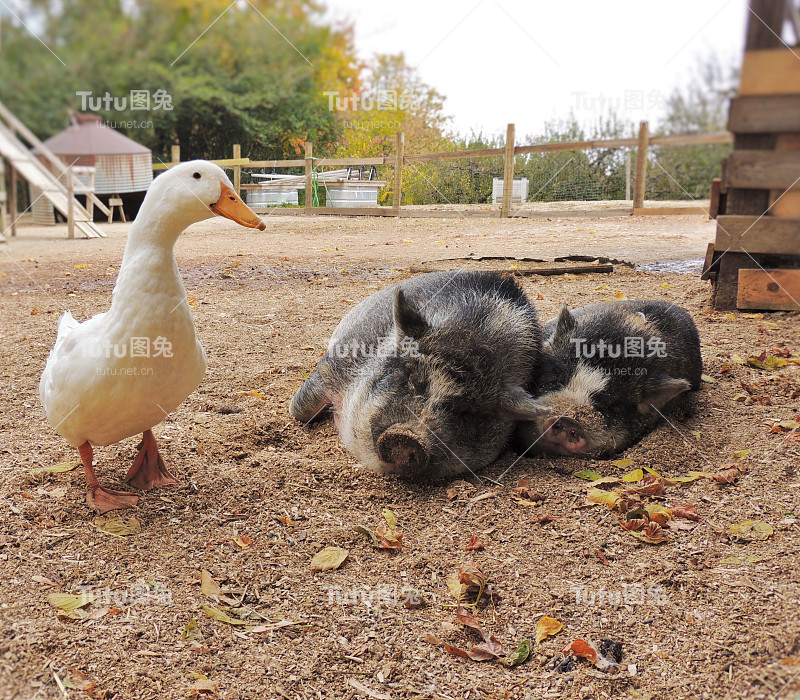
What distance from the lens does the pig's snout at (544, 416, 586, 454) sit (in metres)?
3.36

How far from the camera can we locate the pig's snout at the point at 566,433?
3.36m

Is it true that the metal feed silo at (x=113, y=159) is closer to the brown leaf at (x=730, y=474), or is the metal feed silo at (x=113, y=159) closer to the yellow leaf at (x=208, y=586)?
the yellow leaf at (x=208, y=586)

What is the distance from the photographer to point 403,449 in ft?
9.12

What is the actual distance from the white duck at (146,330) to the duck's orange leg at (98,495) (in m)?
0.15

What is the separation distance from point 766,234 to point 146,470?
2557mm

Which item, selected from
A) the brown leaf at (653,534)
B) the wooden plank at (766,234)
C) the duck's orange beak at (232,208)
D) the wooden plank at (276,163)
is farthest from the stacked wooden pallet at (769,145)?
the wooden plank at (276,163)

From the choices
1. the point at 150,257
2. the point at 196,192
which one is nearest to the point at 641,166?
the point at 196,192

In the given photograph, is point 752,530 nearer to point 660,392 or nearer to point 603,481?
point 603,481

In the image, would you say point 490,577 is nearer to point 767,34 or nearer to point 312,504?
point 312,504

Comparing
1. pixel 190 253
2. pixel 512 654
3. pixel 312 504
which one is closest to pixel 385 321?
pixel 312 504

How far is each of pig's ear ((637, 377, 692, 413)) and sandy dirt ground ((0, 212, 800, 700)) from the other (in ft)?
0.48

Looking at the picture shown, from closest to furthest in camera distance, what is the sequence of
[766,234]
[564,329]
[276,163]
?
[766,234] → [276,163] → [564,329]

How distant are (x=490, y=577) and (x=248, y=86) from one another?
2.61 meters

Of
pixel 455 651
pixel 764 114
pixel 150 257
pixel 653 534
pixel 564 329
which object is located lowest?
pixel 455 651
